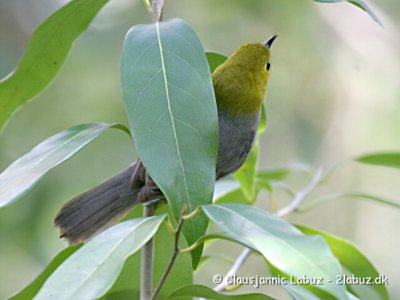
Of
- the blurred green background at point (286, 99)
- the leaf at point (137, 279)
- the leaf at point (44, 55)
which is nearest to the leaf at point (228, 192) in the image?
the leaf at point (137, 279)

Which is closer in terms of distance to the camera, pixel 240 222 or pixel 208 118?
pixel 240 222

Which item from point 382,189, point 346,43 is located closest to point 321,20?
point 346,43

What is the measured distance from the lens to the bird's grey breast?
274cm

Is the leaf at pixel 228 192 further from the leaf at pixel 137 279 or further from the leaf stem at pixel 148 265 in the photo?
the leaf stem at pixel 148 265

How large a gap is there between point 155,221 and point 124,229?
85 mm

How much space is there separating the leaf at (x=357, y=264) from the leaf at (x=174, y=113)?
0.92 meters

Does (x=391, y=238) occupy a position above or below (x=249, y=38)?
below

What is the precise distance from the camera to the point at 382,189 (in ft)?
21.2

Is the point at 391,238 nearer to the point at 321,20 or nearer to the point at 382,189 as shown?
the point at 382,189

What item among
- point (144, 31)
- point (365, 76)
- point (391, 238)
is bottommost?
point (391, 238)

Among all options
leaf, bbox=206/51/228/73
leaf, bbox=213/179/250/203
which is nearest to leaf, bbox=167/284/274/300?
leaf, bbox=206/51/228/73

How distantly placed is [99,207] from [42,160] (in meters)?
0.70

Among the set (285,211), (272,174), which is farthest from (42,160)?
(272,174)

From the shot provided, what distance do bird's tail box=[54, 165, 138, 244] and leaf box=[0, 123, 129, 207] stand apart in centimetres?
56
